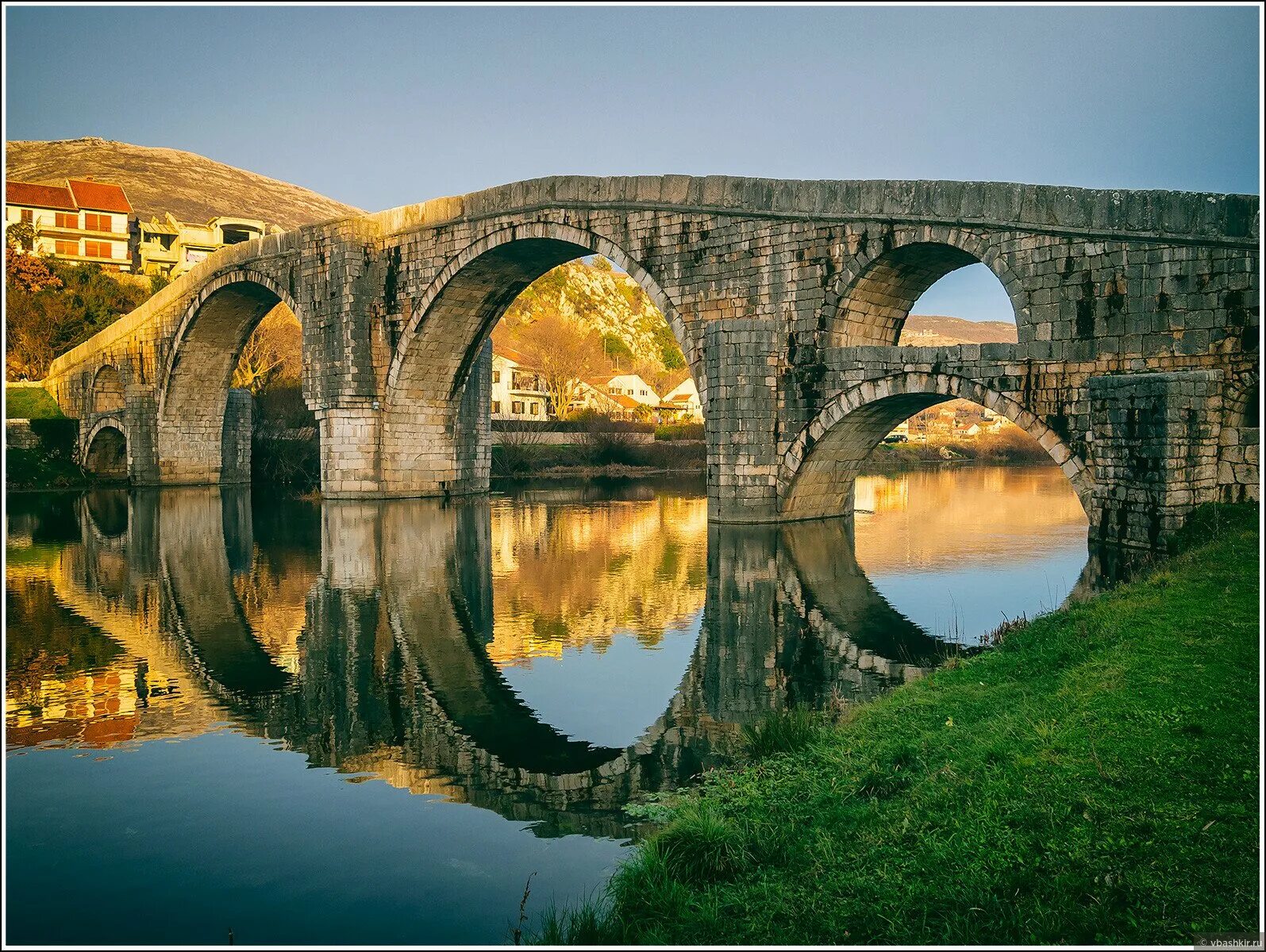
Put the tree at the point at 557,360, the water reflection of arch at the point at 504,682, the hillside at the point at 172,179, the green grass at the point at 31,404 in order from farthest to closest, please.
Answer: the hillside at the point at 172,179, the tree at the point at 557,360, the green grass at the point at 31,404, the water reflection of arch at the point at 504,682

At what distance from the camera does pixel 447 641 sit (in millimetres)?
10469

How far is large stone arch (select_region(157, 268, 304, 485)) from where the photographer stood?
33.5 metres

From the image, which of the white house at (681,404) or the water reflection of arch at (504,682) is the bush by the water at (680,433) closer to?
the white house at (681,404)

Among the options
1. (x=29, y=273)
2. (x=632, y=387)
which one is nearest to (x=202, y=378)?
(x=29, y=273)

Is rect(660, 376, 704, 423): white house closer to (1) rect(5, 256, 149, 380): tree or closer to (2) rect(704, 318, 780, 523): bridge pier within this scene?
(1) rect(5, 256, 149, 380): tree

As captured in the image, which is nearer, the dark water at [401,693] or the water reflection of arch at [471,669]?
the dark water at [401,693]

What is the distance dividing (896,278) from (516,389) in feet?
157

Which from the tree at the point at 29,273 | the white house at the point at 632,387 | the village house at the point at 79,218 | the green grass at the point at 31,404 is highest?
the village house at the point at 79,218

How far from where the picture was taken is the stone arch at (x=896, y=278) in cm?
1591

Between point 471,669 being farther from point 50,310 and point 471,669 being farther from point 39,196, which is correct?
point 39,196

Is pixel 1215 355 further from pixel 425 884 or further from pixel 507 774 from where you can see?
pixel 425 884

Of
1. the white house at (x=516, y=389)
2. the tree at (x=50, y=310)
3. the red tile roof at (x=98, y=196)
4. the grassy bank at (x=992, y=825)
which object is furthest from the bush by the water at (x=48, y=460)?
the grassy bank at (x=992, y=825)

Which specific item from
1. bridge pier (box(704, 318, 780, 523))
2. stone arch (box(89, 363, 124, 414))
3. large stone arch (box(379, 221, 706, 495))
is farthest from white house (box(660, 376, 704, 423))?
bridge pier (box(704, 318, 780, 523))

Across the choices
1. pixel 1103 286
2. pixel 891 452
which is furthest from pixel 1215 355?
pixel 891 452
